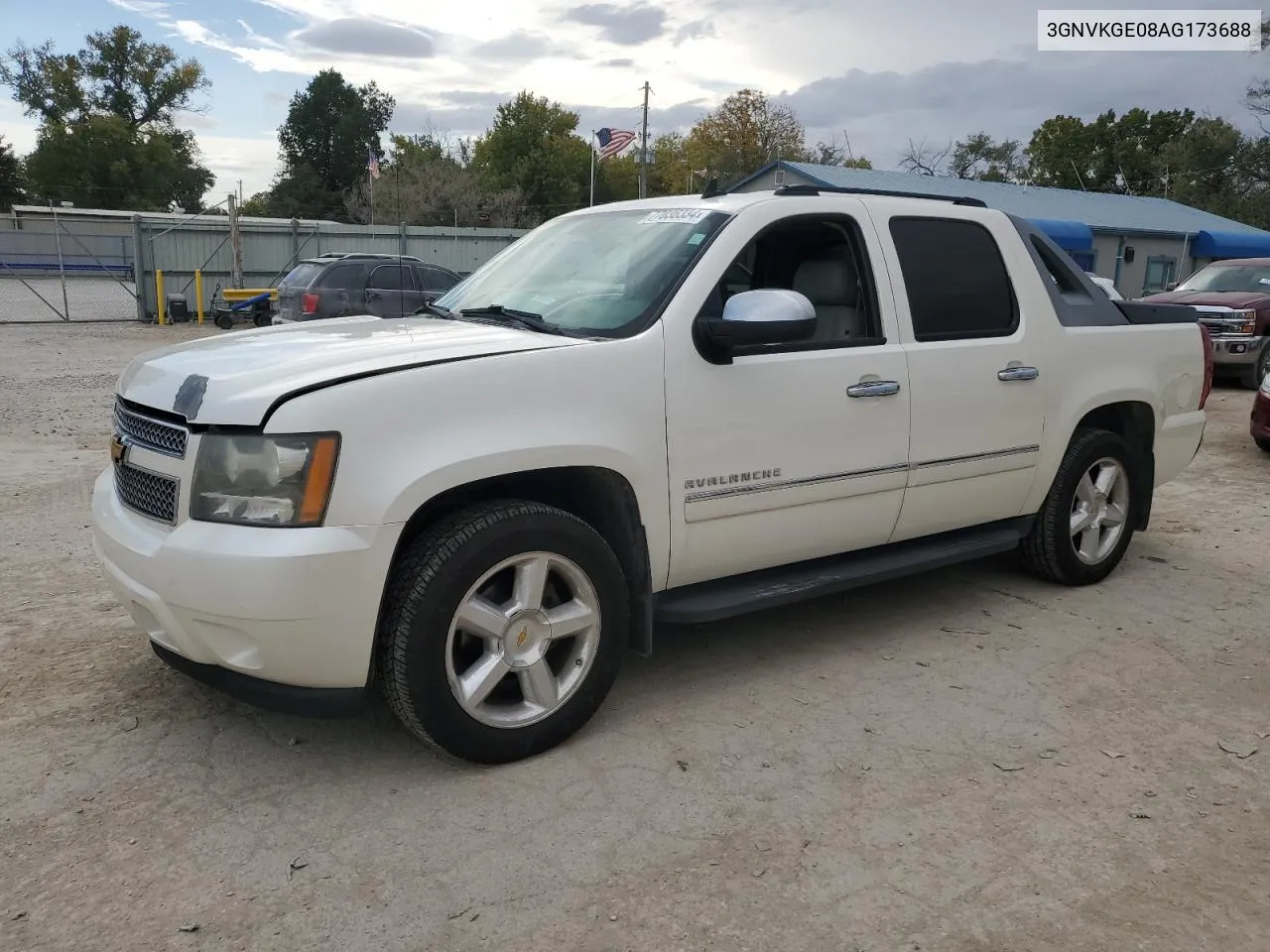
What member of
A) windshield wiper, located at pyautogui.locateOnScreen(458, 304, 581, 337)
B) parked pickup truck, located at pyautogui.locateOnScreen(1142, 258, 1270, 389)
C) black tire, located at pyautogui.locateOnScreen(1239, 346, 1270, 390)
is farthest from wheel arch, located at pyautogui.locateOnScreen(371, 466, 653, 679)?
black tire, located at pyautogui.locateOnScreen(1239, 346, 1270, 390)

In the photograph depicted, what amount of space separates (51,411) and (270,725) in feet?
27.0

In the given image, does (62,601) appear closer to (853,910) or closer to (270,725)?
(270,725)

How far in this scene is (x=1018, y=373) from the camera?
176 inches

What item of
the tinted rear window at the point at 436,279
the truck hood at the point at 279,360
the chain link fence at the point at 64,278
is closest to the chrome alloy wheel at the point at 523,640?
the truck hood at the point at 279,360

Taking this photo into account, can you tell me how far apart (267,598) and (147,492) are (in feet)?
2.28

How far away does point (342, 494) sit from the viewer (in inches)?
111

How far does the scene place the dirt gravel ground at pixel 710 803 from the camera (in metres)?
2.52

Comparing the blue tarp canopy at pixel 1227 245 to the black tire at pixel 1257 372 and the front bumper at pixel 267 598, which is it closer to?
the black tire at pixel 1257 372

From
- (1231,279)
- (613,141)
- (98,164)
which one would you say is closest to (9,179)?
(98,164)

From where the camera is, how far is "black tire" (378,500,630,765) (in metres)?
2.96

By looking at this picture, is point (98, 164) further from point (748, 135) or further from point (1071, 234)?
point (1071, 234)

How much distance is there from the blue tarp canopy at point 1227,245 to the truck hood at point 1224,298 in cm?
2014

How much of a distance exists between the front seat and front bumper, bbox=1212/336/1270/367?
1145cm

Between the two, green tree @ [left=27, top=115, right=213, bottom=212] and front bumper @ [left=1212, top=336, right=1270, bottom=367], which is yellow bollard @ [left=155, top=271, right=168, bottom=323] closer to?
front bumper @ [left=1212, top=336, right=1270, bottom=367]
